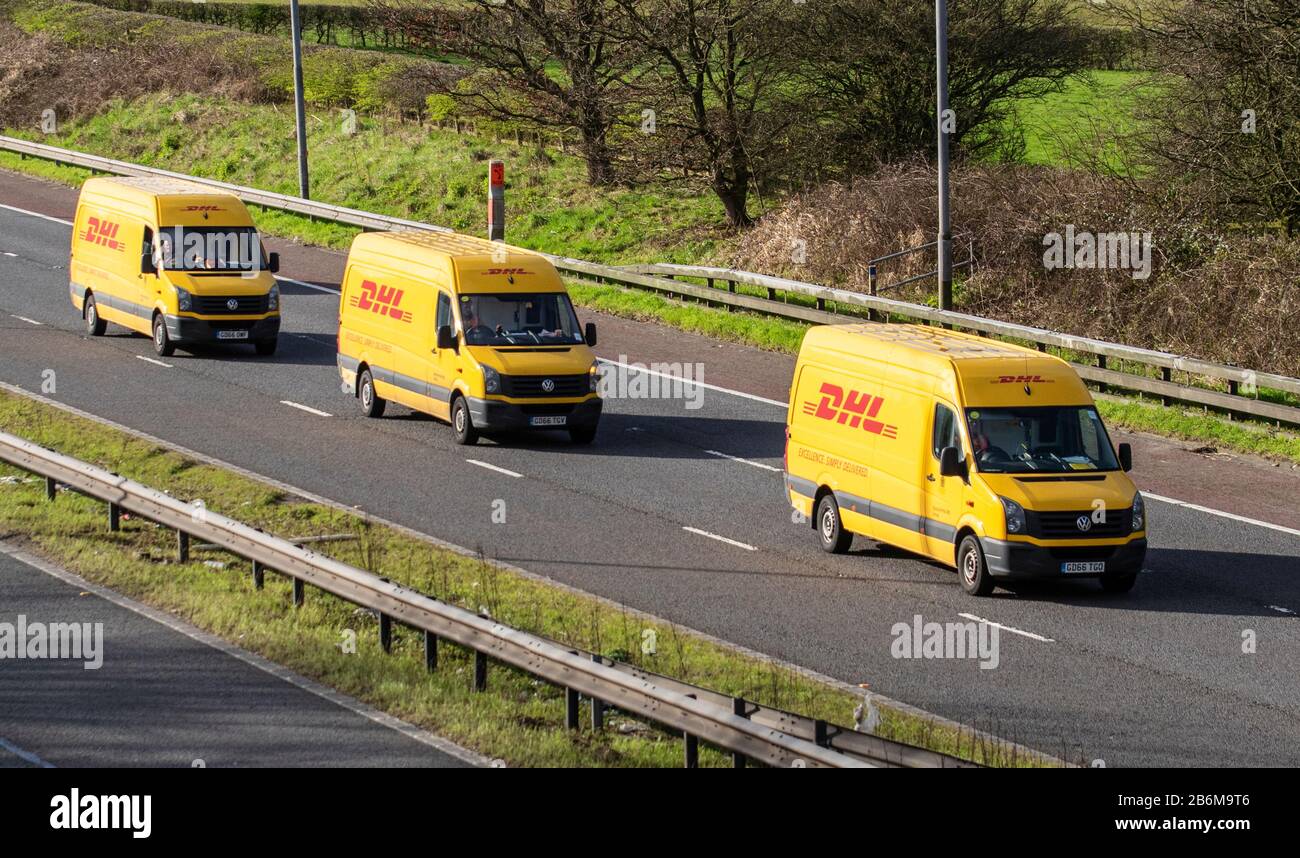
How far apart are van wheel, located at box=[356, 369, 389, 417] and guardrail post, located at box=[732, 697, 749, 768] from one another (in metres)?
14.1

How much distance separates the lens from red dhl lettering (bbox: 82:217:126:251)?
29.1 metres

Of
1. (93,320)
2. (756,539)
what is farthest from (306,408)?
(756,539)

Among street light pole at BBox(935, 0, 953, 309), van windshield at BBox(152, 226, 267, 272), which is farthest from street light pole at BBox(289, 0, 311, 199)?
street light pole at BBox(935, 0, 953, 309)

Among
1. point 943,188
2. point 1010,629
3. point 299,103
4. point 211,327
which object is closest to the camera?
point 1010,629

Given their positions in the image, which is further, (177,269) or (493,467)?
(177,269)

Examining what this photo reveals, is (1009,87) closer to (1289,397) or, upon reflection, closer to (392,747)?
(1289,397)

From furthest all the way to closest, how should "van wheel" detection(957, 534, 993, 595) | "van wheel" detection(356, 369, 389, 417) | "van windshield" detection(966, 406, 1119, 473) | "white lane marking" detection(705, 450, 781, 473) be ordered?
"van wheel" detection(356, 369, 389, 417) → "white lane marking" detection(705, 450, 781, 473) → "van windshield" detection(966, 406, 1119, 473) → "van wheel" detection(957, 534, 993, 595)

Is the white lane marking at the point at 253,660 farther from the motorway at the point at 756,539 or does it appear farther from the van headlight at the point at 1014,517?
the van headlight at the point at 1014,517

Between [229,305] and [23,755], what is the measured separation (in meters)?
17.3

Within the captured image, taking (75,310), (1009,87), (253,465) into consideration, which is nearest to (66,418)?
(253,465)

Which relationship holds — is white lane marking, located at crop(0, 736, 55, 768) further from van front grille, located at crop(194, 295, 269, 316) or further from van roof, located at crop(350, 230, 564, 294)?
van front grille, located at crop(194, 295, 269, 316)

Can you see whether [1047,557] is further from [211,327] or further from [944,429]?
[211,327]

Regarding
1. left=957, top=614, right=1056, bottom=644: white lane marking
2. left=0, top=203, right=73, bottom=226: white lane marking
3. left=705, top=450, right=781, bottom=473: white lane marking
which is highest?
left=0, top=203, right=73, bottom=226: white lane marking

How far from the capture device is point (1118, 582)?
56.6 feet
